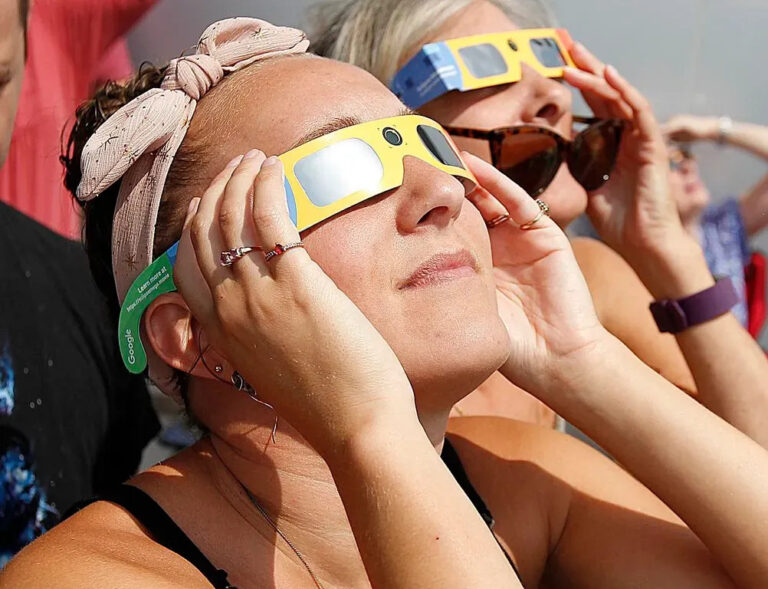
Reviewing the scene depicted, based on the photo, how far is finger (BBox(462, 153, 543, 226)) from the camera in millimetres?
1623

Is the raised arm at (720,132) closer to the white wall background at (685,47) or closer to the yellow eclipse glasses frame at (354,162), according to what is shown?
the white wall background at (685,47)

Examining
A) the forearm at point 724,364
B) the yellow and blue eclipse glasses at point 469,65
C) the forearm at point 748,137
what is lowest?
the forearm at point 748,137

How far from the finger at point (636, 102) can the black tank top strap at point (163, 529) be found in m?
1.60

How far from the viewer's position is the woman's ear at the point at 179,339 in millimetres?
1430

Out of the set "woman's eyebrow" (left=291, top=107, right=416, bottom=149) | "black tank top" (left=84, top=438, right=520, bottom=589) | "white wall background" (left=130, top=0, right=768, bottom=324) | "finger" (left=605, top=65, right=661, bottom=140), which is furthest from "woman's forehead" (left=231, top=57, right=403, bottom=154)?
"white wall background" (left=130, top=0, right=768, bottom=324)

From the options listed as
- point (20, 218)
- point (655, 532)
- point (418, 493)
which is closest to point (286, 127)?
point (418, 493)

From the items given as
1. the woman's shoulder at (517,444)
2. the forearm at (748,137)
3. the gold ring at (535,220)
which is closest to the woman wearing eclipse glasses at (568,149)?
the woman's shoulder at (517,444)

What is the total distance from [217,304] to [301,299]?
0.13 m

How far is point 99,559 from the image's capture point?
118 cm

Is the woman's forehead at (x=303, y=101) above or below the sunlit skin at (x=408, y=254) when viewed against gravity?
above

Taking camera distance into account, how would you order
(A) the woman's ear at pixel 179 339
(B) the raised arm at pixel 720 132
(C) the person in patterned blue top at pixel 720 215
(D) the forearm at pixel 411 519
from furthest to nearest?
(C) the person in patterned blue top at pixel 720 215
(B) the raised arm at pixel 720 132
(A) the woman's ear at pixel 179 339
(D) the forearm at pixel 411 519

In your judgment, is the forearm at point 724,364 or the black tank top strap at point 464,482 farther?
the forearm at point 724,364

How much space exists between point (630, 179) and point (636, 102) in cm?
21

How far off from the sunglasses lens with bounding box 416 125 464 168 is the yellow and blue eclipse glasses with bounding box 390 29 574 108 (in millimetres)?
642
